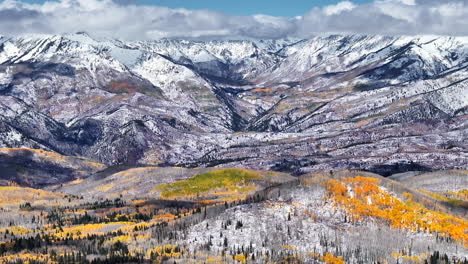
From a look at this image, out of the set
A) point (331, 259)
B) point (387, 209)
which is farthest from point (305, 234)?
point (387, 209)

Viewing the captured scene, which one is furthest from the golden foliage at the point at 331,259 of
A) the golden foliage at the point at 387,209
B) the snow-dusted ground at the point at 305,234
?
the golden foliage at the point at 387,209

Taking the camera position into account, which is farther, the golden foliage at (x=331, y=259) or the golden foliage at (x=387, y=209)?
the golden foliage at (x=387, y=209)

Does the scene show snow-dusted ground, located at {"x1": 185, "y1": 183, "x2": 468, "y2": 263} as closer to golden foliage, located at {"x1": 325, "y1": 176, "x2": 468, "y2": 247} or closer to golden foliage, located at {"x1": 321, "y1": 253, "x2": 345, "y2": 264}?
golden foliage, located at {"x1": 321, "y1": 253, "x2": 345, "y2": 264}

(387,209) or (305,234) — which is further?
(387,209)

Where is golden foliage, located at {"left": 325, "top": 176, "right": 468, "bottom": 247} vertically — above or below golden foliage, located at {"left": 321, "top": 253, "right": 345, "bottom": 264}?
above

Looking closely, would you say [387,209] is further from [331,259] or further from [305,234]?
[331,259]

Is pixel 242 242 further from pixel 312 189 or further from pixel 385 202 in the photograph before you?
pixel 385 202

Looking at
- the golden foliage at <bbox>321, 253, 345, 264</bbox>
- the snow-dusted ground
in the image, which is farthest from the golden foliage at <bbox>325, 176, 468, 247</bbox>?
the golden foliage at <bbox>321, 253, 345, 264</bbox>

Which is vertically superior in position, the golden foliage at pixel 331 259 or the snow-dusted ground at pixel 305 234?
the snow-dusted ground at pixel 305 234

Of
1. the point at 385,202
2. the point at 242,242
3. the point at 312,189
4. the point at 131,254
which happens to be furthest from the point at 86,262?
the point at 385,202

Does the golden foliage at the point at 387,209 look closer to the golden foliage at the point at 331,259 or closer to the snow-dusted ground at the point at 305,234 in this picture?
the snow-dusted ground at the point at 305,234

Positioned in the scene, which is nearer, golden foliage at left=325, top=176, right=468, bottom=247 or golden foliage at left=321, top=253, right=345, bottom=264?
golden foliage at left=321, top=253, right=345, bottom=264
